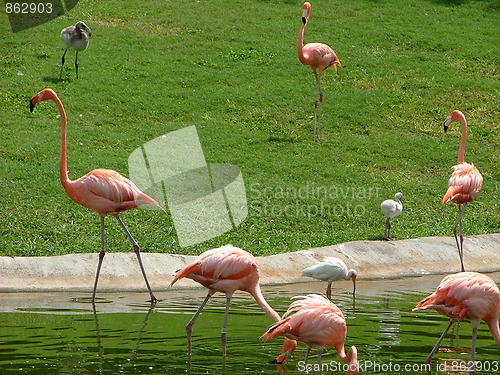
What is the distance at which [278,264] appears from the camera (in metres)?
9.84

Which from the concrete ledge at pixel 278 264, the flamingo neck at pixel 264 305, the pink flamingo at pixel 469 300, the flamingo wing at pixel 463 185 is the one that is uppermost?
the pink flamingo at pixel 469 300

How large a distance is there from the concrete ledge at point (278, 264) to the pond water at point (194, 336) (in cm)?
26

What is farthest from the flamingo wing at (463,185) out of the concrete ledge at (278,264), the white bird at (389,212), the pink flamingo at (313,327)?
the pink flamingo at (313,327)

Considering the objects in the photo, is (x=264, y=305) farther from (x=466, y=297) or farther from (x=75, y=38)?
(x=75, y=38)

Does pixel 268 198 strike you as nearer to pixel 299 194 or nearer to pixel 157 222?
pixel 299 194

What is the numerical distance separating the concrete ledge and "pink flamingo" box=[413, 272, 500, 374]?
11.5 ft

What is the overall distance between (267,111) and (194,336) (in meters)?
9.63

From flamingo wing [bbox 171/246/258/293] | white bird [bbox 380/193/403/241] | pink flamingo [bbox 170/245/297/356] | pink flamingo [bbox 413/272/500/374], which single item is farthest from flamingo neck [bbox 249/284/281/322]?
white bird [bbox 380/193/403/241]

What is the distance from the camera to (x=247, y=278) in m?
6.57

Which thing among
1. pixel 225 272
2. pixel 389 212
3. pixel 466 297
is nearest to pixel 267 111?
pixel 389 212

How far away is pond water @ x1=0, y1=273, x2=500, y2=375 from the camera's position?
606 cm

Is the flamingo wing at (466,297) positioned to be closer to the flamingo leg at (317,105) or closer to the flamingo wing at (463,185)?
the flamingo wing at (463,185)

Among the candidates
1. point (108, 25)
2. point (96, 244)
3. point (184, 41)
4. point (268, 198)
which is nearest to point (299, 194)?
point (268, 198)

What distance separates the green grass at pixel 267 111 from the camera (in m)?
11.4
